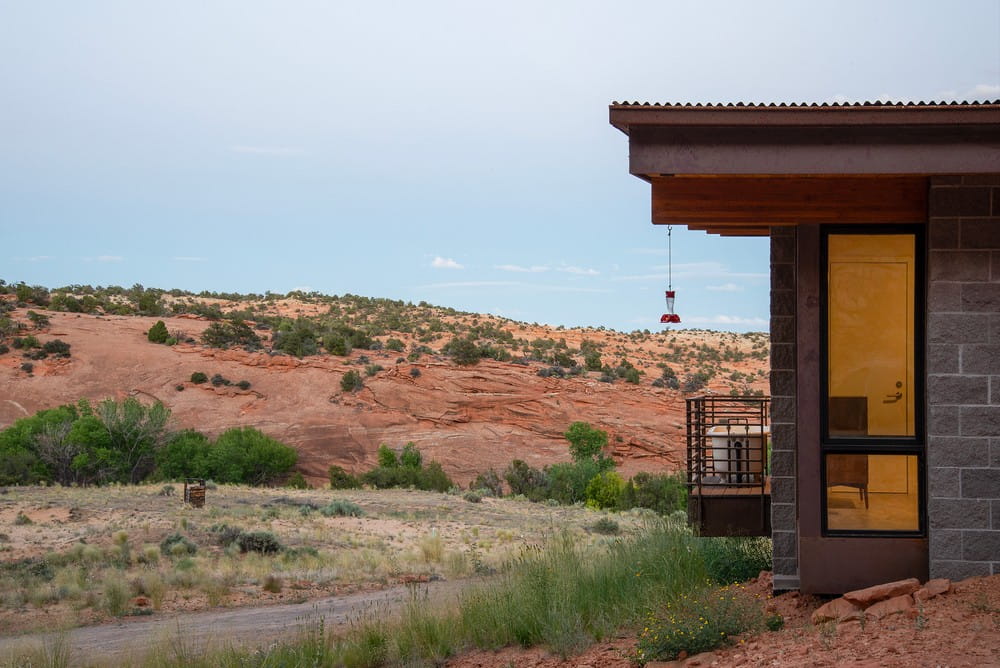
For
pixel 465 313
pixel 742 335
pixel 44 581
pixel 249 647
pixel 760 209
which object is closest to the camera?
pixel 760 209

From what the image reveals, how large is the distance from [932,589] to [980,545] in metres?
0.72

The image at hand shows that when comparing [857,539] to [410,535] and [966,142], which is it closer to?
[966,142]

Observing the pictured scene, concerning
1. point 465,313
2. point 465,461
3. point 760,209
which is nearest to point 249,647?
point 760,209

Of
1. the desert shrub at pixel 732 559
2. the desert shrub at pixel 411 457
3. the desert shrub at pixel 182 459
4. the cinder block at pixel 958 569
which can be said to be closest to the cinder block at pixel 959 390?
the cinder block at pixel 958 569

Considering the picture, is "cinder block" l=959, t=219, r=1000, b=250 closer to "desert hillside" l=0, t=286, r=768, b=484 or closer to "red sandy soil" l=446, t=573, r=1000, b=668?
"red sandy soil" l=446, t=573, r=1000, b=668

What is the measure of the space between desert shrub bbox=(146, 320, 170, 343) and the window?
4654 centimetres

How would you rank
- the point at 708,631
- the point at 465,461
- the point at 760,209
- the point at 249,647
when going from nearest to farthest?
the point at 708,631 < the point at 760,209 < the point at 249,647 < the point at 465,461

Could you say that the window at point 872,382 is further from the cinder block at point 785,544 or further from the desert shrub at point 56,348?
the desert shrub at point 56,348

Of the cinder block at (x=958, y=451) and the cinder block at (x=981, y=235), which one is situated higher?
the cinder block at (x=981, y=235)

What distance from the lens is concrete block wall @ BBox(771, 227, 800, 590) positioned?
9438 millimetres

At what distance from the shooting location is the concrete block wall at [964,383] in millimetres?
8320

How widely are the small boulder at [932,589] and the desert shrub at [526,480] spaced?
2817 cm

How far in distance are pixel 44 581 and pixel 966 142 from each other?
15.9 metres

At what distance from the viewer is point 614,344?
65.9 metres
